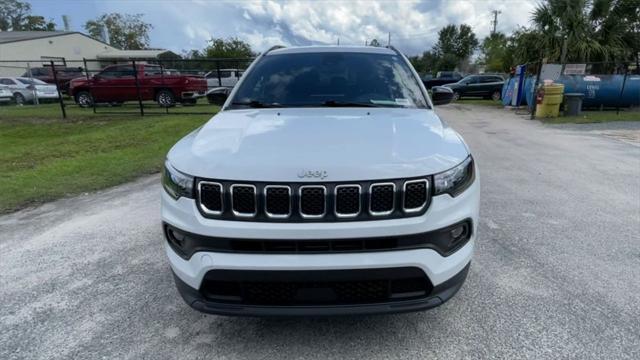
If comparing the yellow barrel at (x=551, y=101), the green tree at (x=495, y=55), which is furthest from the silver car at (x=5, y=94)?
the green tree at (x=495, y=55)

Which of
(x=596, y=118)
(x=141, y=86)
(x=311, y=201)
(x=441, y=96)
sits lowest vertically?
(x=596, y=118)

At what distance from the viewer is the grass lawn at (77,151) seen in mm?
5988

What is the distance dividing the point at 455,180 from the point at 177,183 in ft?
5.03

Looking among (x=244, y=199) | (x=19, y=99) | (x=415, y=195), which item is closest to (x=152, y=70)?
(x=19, y=99)

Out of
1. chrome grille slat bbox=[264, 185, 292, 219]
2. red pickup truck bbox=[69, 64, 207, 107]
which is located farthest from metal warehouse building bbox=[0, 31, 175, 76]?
chrome grille slat bbox=[264, 185, 292, 219]

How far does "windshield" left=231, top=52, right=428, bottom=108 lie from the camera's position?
11.1 ft

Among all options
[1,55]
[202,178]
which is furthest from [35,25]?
[202,178]

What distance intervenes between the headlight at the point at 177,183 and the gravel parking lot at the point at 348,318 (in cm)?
95

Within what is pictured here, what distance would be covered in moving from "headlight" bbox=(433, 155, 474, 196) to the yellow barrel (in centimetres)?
1478

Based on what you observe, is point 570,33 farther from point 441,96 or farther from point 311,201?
Answer: point 311,201

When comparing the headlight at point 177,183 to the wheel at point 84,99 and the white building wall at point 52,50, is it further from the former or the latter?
the white building wall at point 52,50

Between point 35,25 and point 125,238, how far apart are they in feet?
293

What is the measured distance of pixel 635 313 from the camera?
8.90 feet

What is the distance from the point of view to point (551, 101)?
1487 centimetres
